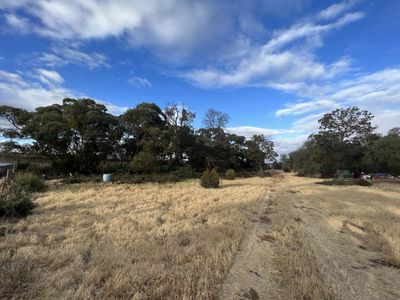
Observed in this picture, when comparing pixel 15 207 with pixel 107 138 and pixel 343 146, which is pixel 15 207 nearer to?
pixel 107 138

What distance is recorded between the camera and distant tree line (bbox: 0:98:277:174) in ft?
119

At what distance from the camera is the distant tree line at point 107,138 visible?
36.4 m

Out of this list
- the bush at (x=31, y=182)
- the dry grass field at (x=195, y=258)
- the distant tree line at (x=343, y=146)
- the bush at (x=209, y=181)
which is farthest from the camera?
the distant tree line at (x=343, y=146)

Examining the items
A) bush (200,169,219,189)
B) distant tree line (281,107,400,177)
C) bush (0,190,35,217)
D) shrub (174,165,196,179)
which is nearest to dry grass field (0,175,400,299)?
bush (0,190,35,217)

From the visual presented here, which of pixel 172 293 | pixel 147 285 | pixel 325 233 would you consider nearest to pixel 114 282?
pixel 147 285

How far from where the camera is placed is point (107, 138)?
130 ft

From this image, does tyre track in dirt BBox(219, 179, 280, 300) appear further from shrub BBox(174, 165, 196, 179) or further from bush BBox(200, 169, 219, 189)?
shrub BBox(174, 165, 196, 179)

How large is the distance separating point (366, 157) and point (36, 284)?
48100 mm

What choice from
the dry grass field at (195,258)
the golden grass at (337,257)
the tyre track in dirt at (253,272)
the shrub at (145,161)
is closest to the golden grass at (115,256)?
the dry grass field at (195,258)


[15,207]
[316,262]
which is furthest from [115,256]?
[15,207]

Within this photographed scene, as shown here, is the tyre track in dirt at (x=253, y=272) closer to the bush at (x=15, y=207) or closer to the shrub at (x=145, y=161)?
the bush at (x=15, y=207)

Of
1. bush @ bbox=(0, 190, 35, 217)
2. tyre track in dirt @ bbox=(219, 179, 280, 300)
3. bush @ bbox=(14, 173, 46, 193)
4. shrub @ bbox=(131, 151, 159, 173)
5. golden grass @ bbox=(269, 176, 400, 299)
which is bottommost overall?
bush @ bbox=(14, 173, 46, 193)

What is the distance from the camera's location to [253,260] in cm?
577

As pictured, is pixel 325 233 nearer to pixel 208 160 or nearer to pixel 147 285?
pixel 147 285
